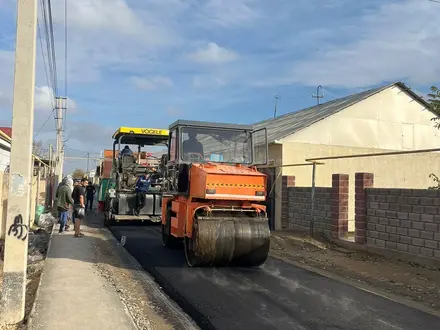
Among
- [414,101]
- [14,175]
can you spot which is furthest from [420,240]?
[414,101]

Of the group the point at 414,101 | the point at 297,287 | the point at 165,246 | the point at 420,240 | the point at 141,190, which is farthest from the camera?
the point at 414,101

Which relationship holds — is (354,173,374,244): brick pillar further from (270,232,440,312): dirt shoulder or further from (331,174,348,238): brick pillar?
(331,174,348,238): brick pillar

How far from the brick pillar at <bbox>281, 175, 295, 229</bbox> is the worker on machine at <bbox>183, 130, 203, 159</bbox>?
6.03m

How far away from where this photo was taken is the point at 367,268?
8977 millimetres

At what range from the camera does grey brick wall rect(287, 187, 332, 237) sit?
40.4 feet

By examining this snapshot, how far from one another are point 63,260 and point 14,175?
4057 millimetres

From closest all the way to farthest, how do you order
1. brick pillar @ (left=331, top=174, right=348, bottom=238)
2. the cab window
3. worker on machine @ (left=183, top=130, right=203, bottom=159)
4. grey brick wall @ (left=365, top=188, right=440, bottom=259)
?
grey brick wall @ (left=365, top=188, right=440, bottom=259) < worker on machine @ (left=183, top=130, right=203, bottom=159) < the cab window < brick pillar @ (left=331, top=174, right=348, bottom=238)

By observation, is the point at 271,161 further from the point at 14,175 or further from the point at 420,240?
the point at 14,175

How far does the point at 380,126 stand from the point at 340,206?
Answer: 771 cm

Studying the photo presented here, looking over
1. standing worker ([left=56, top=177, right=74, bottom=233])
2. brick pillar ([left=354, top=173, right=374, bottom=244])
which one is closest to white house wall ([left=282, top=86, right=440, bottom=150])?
brick pillar ([left=354, top=173, right=374, bottom=244])

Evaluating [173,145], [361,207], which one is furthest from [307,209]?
[173,145]

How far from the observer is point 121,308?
568 centimetres

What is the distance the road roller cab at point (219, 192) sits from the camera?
26.4 ft

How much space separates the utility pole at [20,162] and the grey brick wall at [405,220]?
24.8 ft
